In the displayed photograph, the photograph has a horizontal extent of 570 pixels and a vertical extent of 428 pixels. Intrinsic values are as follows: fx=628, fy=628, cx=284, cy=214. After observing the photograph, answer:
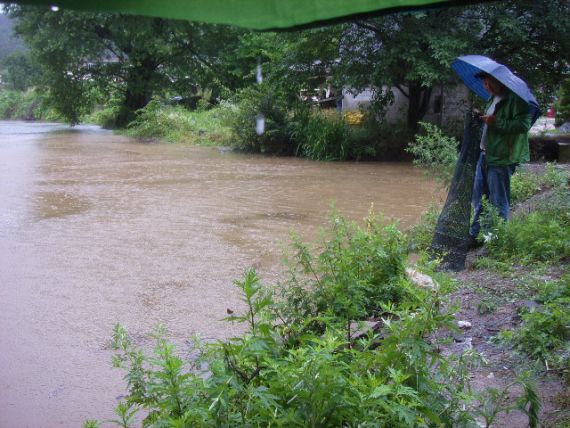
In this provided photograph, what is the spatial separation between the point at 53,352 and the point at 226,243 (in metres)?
3.29

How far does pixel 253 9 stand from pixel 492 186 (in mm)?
4629

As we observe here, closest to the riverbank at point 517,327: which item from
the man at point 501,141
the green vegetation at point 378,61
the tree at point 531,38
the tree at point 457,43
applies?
the man at point 501,141

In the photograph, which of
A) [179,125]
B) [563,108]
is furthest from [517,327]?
[179,125]

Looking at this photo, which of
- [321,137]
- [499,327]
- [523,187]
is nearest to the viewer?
[499,327]

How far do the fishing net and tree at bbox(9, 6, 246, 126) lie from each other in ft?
68.3

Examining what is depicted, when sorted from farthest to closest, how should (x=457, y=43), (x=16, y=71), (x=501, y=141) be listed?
(x=16, y=71)
(x=457, y=43)
(x=501, y=141)

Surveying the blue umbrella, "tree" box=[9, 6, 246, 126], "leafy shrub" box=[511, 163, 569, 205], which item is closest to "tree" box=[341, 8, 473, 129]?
"leafy shrub" box=[511, 163, 569, 205]

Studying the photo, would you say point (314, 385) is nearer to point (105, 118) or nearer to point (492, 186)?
point (492, 186)

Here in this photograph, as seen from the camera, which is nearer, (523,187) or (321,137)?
(523,187)

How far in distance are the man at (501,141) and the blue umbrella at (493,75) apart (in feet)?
0.30

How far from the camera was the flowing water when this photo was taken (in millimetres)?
A: 4191

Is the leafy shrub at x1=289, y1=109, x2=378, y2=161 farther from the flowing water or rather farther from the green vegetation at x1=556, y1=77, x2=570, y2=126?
the green vegetation at x1=556, y1=77, x2=570, y2=126

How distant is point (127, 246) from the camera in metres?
7.46

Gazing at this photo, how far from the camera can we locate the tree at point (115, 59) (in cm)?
2630
